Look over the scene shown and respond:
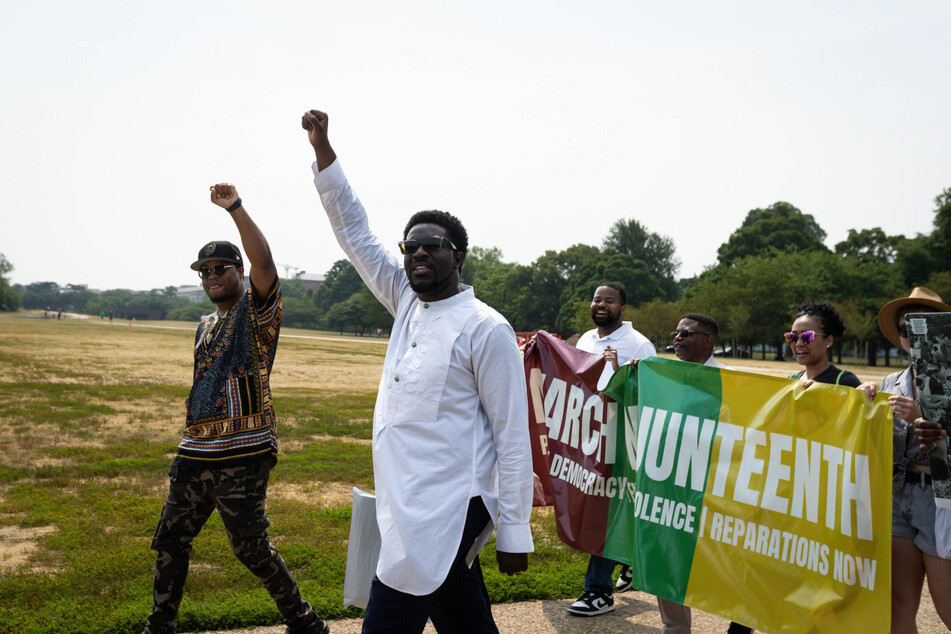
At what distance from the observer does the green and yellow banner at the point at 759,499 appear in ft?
11.8

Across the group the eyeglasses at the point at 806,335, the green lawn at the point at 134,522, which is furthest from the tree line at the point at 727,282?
the eyeglasses at the point at 806,335

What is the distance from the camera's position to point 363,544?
12.6 ft

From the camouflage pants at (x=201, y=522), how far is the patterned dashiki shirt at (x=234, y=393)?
84 millimetres

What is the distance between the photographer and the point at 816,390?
3.88 m

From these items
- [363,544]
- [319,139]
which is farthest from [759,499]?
[319,139]

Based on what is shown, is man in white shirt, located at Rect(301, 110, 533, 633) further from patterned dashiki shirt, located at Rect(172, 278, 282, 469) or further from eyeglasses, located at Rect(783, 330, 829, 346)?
eyeglasses, located at Rect(783, 330, 829, 346)

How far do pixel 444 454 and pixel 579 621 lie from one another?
2.58m

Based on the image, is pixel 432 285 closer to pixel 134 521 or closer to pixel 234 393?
pixel 234 393

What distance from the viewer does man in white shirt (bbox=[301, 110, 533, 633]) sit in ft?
8.62

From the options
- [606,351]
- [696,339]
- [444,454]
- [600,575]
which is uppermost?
[696,339]

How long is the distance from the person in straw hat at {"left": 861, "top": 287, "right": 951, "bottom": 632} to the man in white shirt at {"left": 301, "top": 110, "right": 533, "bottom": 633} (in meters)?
2.01

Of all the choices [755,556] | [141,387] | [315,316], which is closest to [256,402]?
[755,556]

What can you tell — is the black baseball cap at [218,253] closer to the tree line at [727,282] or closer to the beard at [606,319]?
the beard at [606,319]

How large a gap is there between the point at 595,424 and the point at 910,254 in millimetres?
63578
